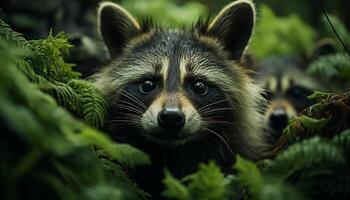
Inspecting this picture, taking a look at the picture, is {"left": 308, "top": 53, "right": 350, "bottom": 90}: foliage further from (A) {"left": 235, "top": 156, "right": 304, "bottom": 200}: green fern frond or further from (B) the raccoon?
(A) {"left": 235, "top": 156, "right": 304, "bottom": 200}: green fern frond

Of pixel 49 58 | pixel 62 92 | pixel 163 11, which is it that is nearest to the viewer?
pixel 62 92

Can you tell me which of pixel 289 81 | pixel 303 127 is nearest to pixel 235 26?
pixel 303 127

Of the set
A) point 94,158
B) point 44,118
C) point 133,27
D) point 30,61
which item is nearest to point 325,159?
point 94,158

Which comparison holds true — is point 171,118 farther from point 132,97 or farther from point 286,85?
point 286,85

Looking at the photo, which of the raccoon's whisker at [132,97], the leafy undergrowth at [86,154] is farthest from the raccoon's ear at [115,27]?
the leafy undergrowth at [86,154]

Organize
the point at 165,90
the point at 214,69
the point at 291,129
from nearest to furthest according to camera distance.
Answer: the point at 291,129 → the point at 165,90 → the point at 214,69

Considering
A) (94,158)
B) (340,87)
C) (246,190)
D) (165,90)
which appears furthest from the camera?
(340,87)

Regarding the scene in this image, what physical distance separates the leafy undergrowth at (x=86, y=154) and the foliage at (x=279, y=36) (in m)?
5.49

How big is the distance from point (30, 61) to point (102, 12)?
231 centimetres

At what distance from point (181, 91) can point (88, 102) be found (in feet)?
3.60

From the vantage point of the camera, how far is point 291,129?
4727 millimetres

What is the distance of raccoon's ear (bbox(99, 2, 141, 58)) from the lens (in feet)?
22.1

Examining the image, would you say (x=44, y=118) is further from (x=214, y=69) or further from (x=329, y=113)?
(x=214, y=69)

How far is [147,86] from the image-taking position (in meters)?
5.99
